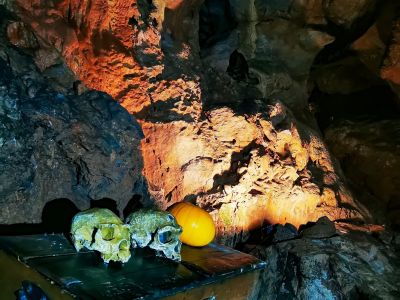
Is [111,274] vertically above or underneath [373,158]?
underneath

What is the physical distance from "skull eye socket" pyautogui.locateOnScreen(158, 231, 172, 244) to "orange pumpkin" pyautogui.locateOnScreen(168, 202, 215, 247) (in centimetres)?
46

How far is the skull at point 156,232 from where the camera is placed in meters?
3.09

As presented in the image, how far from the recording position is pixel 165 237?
3.10m

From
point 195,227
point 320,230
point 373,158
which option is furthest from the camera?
point 373,158

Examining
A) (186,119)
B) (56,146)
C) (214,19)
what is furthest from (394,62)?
(56,146)

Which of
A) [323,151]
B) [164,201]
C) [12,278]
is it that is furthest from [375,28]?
[12,278]

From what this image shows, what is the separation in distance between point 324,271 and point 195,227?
5.66ft

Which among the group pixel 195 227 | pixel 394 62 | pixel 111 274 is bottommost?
pixel 111 274

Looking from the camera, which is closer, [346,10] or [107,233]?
[107,233]

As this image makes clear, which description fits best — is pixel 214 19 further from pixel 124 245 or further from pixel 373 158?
pixel 124 245

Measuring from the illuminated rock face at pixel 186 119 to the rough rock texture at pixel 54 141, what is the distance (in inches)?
14.9

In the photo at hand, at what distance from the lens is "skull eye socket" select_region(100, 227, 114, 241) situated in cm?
281

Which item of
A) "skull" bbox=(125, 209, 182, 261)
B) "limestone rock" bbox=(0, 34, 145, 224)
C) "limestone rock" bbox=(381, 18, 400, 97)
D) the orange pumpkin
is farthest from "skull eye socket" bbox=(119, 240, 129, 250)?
"limestone rock" bbox=(381, 18, 400, 97)

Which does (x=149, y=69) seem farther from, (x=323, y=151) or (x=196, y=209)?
(x=323, y=151)
